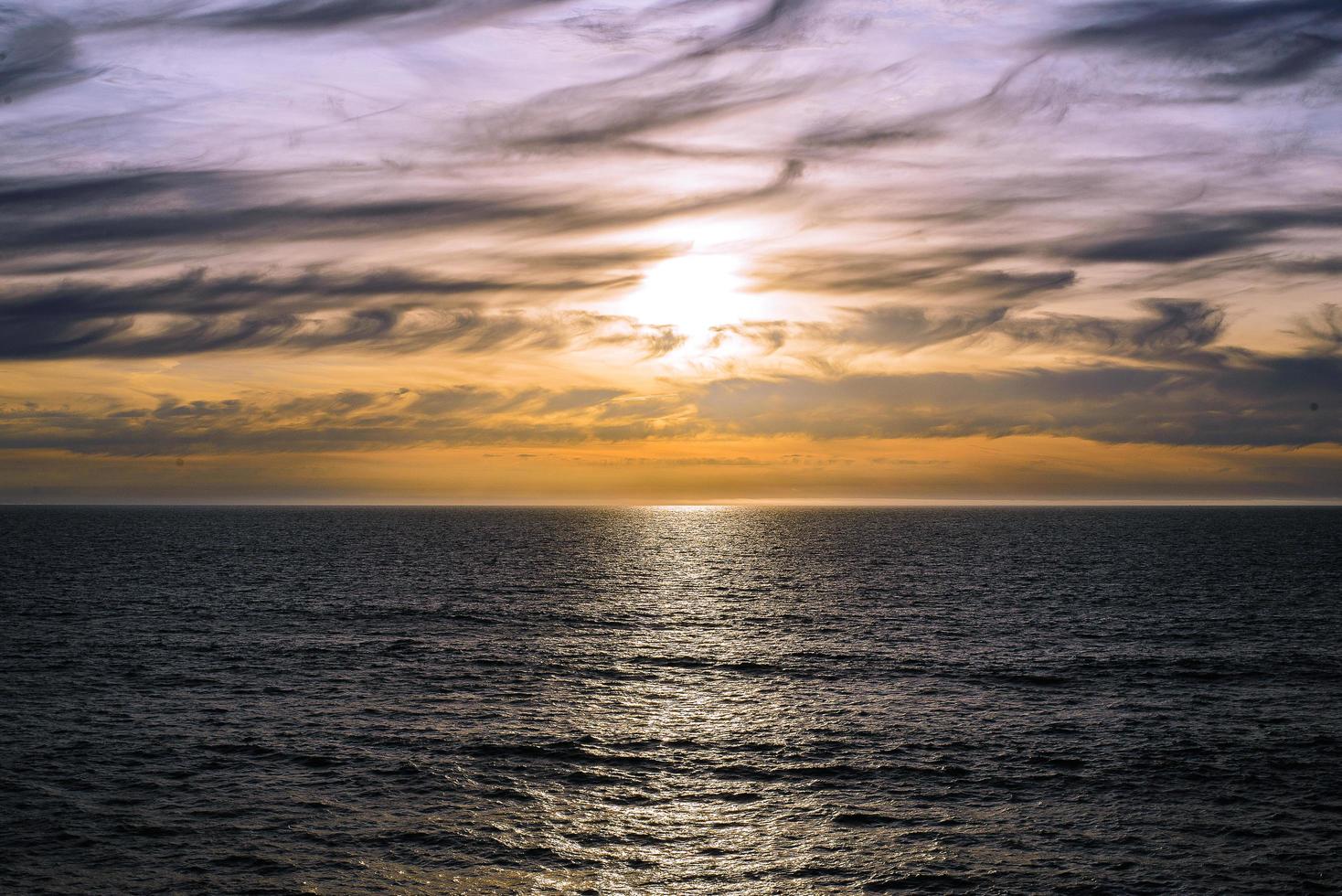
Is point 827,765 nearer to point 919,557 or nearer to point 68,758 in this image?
point 68,758

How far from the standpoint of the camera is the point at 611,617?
297 feet

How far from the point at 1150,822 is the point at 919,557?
13536 cm

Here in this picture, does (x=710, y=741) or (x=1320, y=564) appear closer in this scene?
(x=710, y=741)

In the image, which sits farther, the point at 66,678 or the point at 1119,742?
the point at 66,678

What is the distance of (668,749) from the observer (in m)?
45.3

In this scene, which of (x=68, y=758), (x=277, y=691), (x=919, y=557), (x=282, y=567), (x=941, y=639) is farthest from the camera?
(x=919, y=557)

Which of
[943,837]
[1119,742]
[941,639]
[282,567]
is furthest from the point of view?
[282,567]

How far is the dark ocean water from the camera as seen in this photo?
3203cm

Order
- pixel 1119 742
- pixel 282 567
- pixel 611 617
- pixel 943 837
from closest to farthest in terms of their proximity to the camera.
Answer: pixel 943 837
pixel 1119 742
pixel 611 617
pixel 282 567

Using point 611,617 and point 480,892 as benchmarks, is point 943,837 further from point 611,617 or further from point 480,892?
point 611,617

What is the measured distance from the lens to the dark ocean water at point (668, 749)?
105 feet

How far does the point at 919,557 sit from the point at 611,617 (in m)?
92.4

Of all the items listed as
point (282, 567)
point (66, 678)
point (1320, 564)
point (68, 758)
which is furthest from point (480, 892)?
point (1320, 564)

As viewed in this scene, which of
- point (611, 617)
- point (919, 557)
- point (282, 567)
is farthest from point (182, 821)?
point (919, 557)
